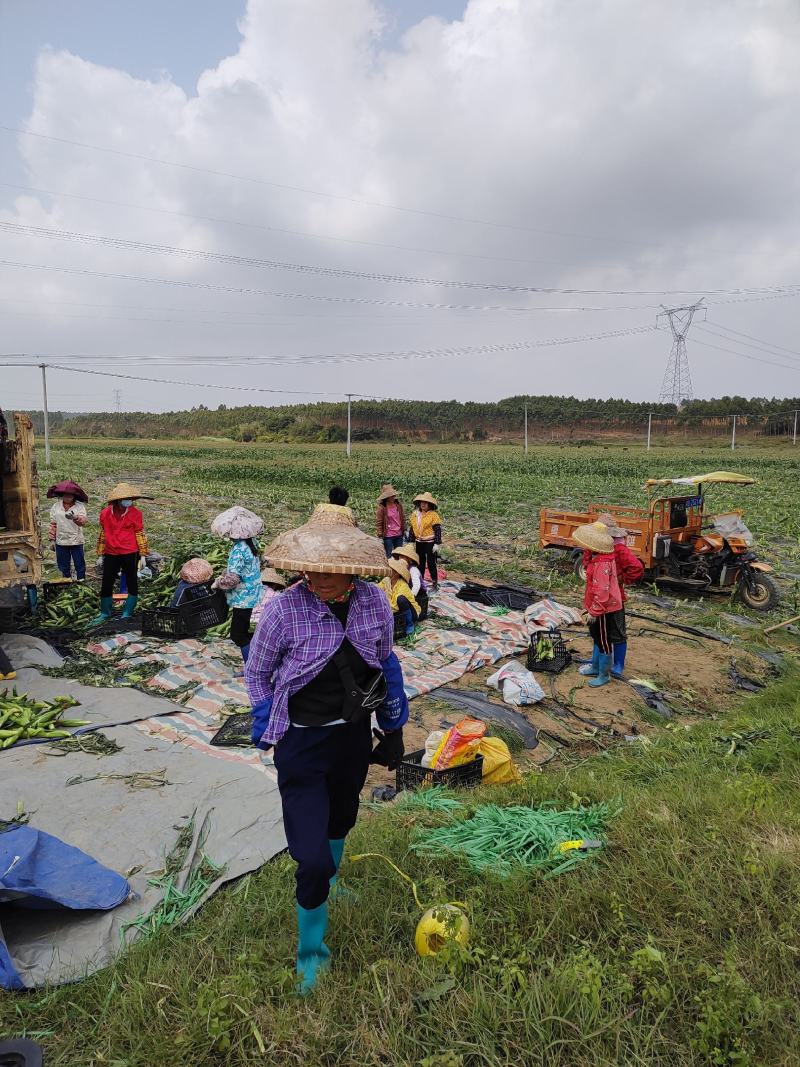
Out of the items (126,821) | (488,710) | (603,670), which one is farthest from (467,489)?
(126,821)

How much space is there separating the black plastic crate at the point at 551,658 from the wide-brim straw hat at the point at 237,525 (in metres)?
3.57

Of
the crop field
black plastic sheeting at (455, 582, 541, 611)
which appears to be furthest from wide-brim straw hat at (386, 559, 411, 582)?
the crop field

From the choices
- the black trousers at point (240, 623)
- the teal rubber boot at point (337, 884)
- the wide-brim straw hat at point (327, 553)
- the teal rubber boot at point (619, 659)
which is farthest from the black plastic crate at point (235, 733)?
the teal rubber boot at point (619, 659)

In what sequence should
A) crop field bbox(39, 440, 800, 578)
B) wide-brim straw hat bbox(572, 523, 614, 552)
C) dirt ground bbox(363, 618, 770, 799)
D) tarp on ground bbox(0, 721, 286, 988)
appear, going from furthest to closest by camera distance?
crop field bbox(39, 440, 800, 578)
wide-brim straw hat bbox(572, 523, 614, 552)
dirt ground bbox(363, 618, 770, 799)
tarp on ground bbox(0, 721, 286, 988)

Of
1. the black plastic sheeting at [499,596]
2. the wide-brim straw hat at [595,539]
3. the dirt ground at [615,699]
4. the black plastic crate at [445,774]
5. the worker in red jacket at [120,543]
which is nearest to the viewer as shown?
the black plastic crate at [445,774]

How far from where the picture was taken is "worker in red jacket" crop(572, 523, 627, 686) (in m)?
6.79

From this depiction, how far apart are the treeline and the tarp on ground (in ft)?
238

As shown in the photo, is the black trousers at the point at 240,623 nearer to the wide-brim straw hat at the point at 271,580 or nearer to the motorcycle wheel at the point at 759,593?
the wide-brim straw hat at the point at 271,580

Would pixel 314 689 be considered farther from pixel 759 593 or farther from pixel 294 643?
pixel 759 593

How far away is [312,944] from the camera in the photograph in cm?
279

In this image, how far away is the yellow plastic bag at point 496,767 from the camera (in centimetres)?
473

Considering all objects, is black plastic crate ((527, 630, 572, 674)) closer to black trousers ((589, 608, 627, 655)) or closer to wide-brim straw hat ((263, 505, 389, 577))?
black trousers ((589, 608, 627, 655))

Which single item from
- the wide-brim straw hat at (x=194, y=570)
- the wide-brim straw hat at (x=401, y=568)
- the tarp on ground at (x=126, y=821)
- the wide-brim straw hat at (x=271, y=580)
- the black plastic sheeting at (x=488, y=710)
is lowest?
the black plastic sheeting at (x=488, y=710)

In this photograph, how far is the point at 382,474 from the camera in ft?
114
